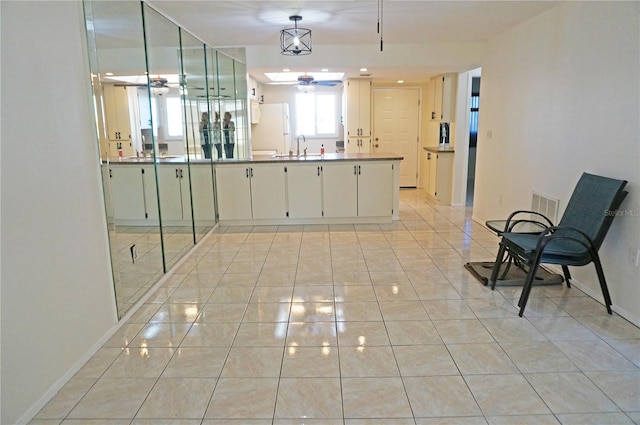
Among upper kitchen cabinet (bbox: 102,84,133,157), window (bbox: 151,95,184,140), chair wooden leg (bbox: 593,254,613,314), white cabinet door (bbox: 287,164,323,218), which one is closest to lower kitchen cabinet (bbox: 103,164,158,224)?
upper kitchen cabinet (bbox: 102,84,133,157)

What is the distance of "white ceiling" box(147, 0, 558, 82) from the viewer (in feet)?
12.8

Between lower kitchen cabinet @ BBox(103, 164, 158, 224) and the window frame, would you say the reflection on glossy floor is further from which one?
the window frame

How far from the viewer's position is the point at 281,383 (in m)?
2.31

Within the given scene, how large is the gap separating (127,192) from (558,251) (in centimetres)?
327

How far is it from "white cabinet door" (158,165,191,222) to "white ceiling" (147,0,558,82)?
59.3 inches

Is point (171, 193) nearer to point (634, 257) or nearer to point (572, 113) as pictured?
point (572, 113)

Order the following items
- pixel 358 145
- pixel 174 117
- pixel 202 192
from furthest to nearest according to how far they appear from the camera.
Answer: pixel 358 145 < pixel 202 192 < pixel 174 117

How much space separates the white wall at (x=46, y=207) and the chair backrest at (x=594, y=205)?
3.43 meters

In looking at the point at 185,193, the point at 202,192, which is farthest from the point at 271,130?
the point at 185,193

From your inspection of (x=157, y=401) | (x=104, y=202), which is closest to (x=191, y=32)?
(x=104, y=202)

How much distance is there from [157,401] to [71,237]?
41.7 inches

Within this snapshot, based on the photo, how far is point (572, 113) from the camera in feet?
11.9

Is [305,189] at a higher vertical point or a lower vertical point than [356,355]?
higher

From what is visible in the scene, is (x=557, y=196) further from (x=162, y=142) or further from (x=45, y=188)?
(x=45, y=188)
